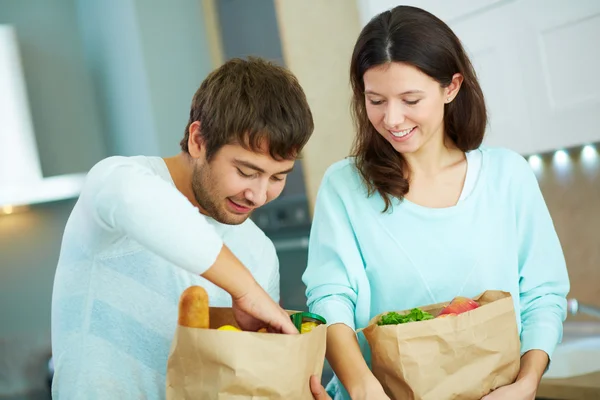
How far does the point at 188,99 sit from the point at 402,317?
2.63 metres

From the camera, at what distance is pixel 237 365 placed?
0.98m

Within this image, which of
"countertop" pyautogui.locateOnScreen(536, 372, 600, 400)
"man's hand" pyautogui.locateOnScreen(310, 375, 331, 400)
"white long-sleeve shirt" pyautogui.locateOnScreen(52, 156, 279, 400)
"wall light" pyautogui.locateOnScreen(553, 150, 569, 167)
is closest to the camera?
"man's hand" pyautogui.locateOnScreen(310, 375, 331, 400)

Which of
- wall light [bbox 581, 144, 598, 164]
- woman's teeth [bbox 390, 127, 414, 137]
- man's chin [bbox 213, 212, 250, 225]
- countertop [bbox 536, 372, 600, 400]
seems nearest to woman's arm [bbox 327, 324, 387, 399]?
man's chin [bbox 213, 212, 250, 225]

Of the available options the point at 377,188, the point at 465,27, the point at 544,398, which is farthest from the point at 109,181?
the point at 465,27

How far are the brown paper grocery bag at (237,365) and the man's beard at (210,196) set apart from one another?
29 centimetres

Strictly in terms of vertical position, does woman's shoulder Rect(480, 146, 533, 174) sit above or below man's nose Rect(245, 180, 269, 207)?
below

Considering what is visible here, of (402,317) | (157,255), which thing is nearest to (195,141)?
(157,255)

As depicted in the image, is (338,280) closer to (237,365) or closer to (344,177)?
(344,177)

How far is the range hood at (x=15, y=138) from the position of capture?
11.2ft

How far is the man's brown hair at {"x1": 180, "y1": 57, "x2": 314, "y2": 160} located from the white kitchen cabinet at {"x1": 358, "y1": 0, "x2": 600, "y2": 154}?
139 centimetres

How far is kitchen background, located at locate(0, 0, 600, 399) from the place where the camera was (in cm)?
249

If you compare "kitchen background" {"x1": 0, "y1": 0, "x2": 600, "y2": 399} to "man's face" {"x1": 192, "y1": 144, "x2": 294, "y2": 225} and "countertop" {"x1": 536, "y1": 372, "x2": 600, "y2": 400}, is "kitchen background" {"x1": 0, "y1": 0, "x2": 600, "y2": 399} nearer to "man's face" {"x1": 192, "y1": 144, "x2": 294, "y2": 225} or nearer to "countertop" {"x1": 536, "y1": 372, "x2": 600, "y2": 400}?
"countertop" {"x1": 536, "y1": 372, "x2": 600, "y2": 400}

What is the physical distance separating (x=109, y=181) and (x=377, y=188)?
60 cm

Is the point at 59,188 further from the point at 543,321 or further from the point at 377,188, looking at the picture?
the point at 543,321
